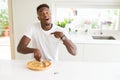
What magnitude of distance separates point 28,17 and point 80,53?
42.0 inches

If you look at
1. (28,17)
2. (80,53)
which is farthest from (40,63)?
(28,17)

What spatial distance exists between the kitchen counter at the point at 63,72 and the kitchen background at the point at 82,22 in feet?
4.00

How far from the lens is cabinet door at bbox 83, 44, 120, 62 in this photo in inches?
130

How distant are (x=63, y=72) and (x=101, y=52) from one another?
1565 millimetres

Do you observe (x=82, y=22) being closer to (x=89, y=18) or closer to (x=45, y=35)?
(x=89, y=18)

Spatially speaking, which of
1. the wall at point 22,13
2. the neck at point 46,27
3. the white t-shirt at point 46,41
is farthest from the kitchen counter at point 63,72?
the wall at point 22,13

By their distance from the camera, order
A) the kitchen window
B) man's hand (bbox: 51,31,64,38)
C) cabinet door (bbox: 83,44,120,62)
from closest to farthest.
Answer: man's hand (bbox: 51,31,64,38), cabinet door (bbox: 83,44,120,62), the kitchen window

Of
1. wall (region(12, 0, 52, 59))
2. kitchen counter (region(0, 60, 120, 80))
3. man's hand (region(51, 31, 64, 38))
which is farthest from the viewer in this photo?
wall (region(12, 0, 52, 59))

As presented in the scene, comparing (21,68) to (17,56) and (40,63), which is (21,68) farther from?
(17,56)

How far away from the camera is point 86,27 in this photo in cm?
385

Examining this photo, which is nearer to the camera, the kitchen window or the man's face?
the man's face

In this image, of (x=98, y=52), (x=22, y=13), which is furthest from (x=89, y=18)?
(x=22, y=13)

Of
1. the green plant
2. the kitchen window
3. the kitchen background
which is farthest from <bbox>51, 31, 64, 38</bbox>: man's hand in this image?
the green plant

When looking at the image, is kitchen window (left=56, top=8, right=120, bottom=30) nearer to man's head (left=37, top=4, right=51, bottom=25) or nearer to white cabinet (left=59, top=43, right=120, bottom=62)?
white cabinet (left=59, top=43, right=120, bottom=62)
